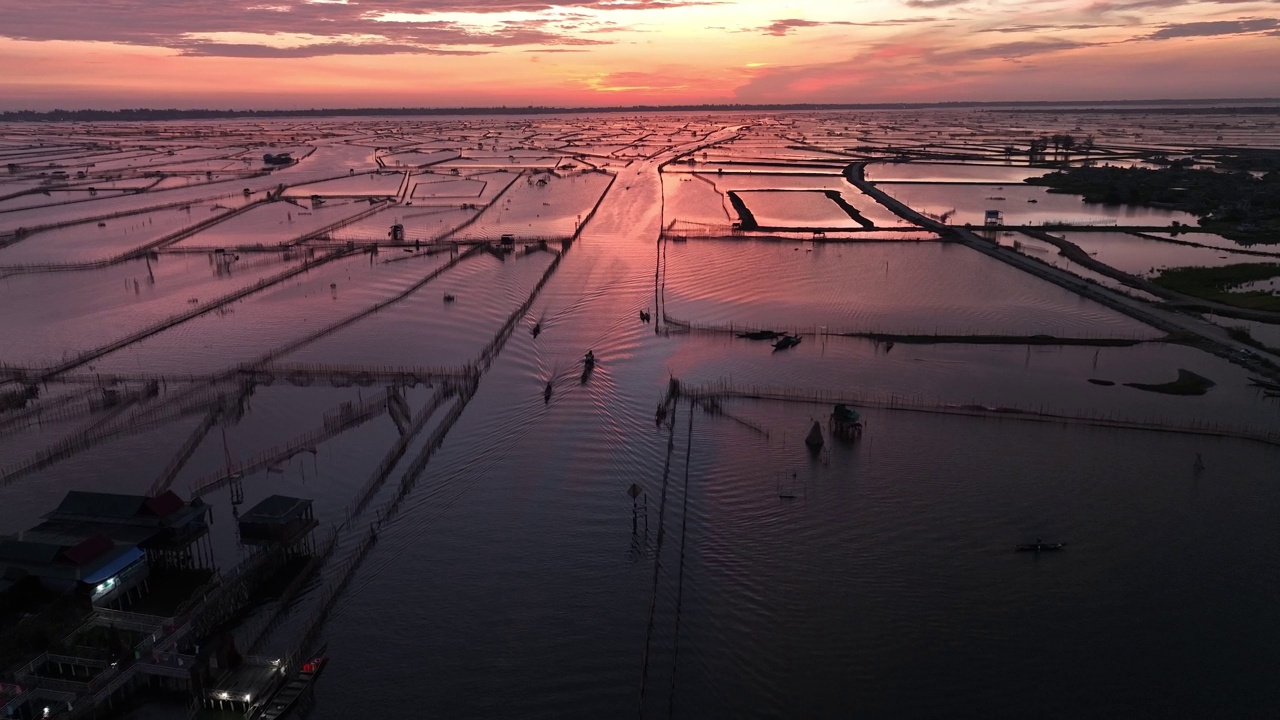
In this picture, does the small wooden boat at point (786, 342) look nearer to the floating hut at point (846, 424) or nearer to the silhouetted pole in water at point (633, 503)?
the floating hut at point (846, 424)

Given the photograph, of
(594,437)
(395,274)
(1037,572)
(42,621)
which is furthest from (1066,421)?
(395,274)

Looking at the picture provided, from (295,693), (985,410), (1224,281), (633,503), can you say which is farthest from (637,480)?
(1224,281)

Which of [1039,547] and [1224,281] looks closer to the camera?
[1039,547]

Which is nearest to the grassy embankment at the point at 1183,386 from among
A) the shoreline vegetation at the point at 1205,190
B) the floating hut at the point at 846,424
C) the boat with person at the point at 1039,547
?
the floating hut at the point at 846,424

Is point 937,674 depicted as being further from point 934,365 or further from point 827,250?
point 827,250

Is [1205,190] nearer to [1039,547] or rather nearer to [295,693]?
[1039,547]
